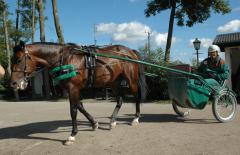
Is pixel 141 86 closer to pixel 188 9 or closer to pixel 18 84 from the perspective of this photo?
pixel 18 84

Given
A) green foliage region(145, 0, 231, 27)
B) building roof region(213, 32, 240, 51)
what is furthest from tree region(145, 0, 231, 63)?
building roof region(213, 32, 240, 51)

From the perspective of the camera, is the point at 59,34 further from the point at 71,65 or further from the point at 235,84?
the point at 71,65

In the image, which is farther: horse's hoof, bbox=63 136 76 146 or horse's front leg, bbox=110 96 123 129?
horse's front leg, bbox=110 96 123 129

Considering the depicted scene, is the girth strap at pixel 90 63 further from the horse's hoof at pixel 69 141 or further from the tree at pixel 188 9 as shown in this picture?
the tree at pixel 188 9

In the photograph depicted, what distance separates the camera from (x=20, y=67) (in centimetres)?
740

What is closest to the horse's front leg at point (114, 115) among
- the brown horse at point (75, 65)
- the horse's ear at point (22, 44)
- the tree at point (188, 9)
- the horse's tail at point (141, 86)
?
the brown horse at point (75, 65)

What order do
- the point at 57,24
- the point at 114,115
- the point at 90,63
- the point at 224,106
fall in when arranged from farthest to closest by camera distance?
the point at 57,24 < the point at 224,106 < the point at 114,115 < the point at 90,63

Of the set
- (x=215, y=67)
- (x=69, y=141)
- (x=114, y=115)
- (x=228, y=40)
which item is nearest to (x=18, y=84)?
(x=69, y=141)

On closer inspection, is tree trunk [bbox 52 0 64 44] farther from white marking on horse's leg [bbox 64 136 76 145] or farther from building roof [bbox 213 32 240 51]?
white marking on horse's leg [bbox 64 136 76 145]

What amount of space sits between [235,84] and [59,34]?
1229cm

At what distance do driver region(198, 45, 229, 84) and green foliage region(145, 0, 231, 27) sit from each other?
53.6 feet

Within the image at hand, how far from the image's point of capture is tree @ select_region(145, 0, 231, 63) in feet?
82.3

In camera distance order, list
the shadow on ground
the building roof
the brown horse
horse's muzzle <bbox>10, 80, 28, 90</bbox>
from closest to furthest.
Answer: horse's muzzle <bbox>10, 80, 28, 90</bbox>
the brown horse
the shadow on ground
the building roof

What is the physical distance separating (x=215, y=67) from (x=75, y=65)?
3.67 m
